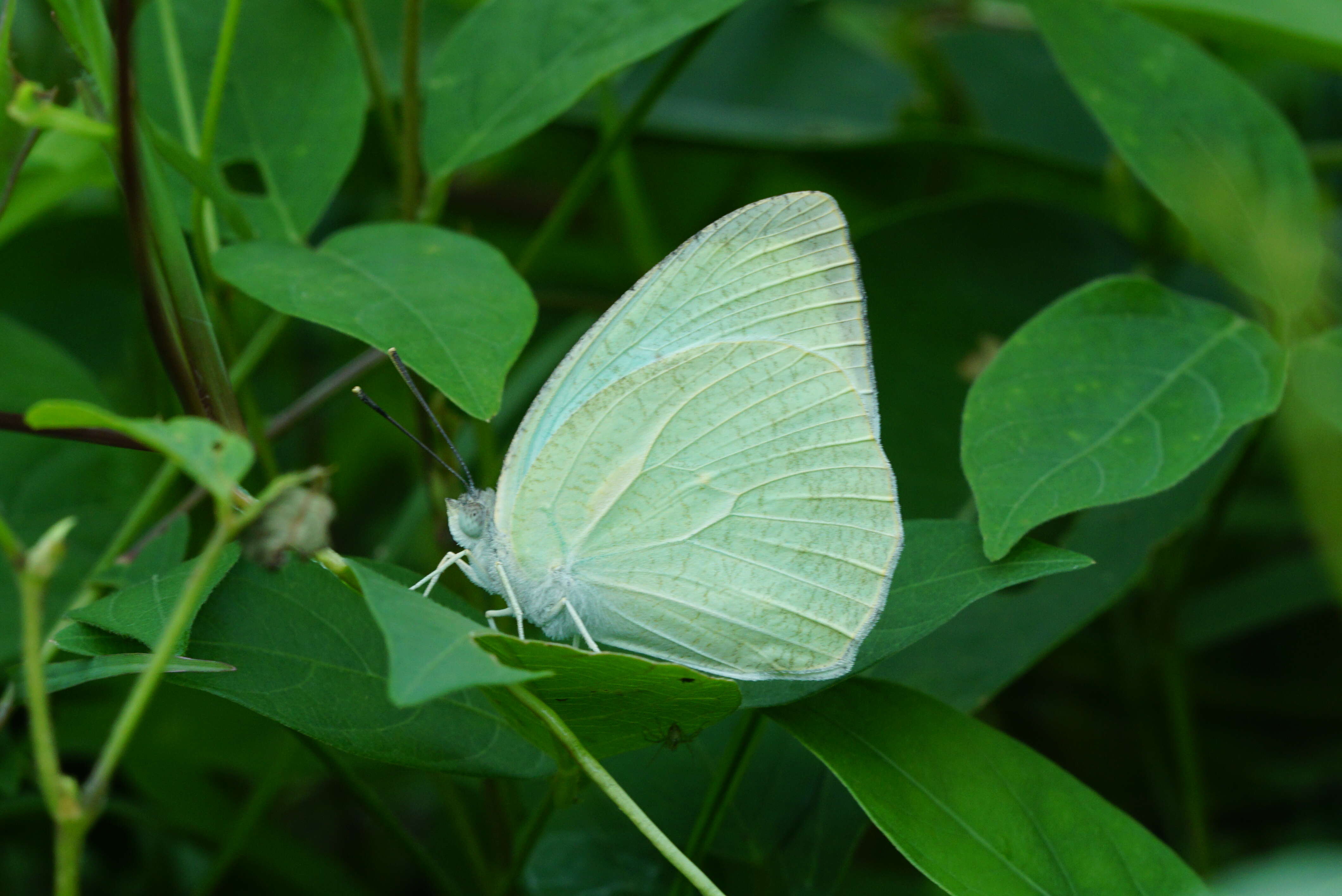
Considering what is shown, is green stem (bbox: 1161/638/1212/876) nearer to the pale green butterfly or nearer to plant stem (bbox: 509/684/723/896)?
the pale green butterfly

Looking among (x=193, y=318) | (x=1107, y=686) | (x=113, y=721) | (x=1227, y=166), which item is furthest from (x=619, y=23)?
(x=1107, y=686)

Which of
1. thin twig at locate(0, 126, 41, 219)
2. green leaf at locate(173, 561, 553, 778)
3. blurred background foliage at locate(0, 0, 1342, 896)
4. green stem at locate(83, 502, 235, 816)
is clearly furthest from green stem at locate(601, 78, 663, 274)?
green stem at locate(83, 502, 235, 816)

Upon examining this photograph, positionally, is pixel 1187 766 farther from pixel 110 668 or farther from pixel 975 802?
pixel 110 668

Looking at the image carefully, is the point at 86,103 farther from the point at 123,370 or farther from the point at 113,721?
the point at 123,370

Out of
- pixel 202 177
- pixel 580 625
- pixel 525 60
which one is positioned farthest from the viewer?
pixel 525 60

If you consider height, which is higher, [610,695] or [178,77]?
[178,77]

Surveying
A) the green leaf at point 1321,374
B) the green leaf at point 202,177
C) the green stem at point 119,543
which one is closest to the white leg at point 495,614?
the green stem at point 119,543

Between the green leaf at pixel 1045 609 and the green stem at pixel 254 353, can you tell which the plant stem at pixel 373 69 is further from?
the green leaf at pixel 1045 609

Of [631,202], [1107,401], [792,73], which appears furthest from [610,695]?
[792,73]
